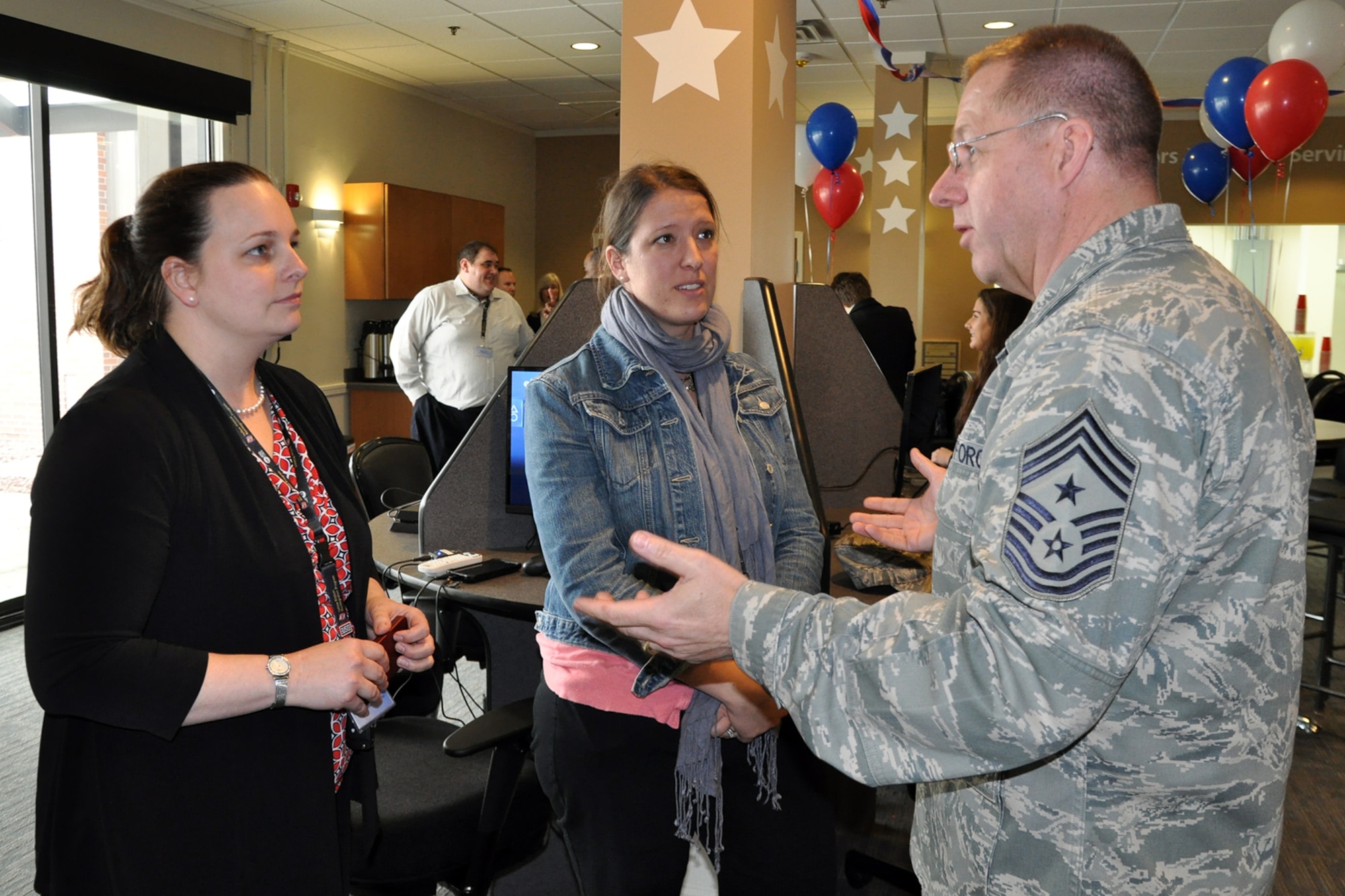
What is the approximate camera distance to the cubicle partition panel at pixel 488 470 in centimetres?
240

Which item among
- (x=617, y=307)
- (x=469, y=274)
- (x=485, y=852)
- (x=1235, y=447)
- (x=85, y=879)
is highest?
(x=469, y=274)

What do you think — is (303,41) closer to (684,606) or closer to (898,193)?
(898,193)

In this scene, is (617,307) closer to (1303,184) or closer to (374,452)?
(374,452)

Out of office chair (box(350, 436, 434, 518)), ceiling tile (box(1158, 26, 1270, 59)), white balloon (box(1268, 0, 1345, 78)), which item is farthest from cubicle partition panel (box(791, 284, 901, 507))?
ceiling tile (box(1158, 26, 1270, 59))

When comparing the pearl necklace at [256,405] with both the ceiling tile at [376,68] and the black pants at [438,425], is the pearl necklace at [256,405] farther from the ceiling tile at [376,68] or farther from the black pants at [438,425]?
the ceiling tile at [376,68]

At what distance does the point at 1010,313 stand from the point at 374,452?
2.31m

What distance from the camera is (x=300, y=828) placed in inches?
53.2

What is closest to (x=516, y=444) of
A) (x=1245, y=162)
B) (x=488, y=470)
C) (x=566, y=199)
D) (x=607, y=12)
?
(x=488, y=470)

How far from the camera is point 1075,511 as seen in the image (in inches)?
29.9

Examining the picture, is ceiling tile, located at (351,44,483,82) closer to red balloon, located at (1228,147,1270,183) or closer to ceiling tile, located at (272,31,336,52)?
ceiling tile, located at (272,31,336,52)

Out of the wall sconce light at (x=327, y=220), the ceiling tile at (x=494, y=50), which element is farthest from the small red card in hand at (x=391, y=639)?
the wall sconce light at (x=327, y=220)

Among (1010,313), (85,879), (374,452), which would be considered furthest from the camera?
(1010,313)

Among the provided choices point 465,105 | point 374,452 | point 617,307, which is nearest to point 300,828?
point 617,307

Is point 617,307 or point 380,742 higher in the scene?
point 617,307
